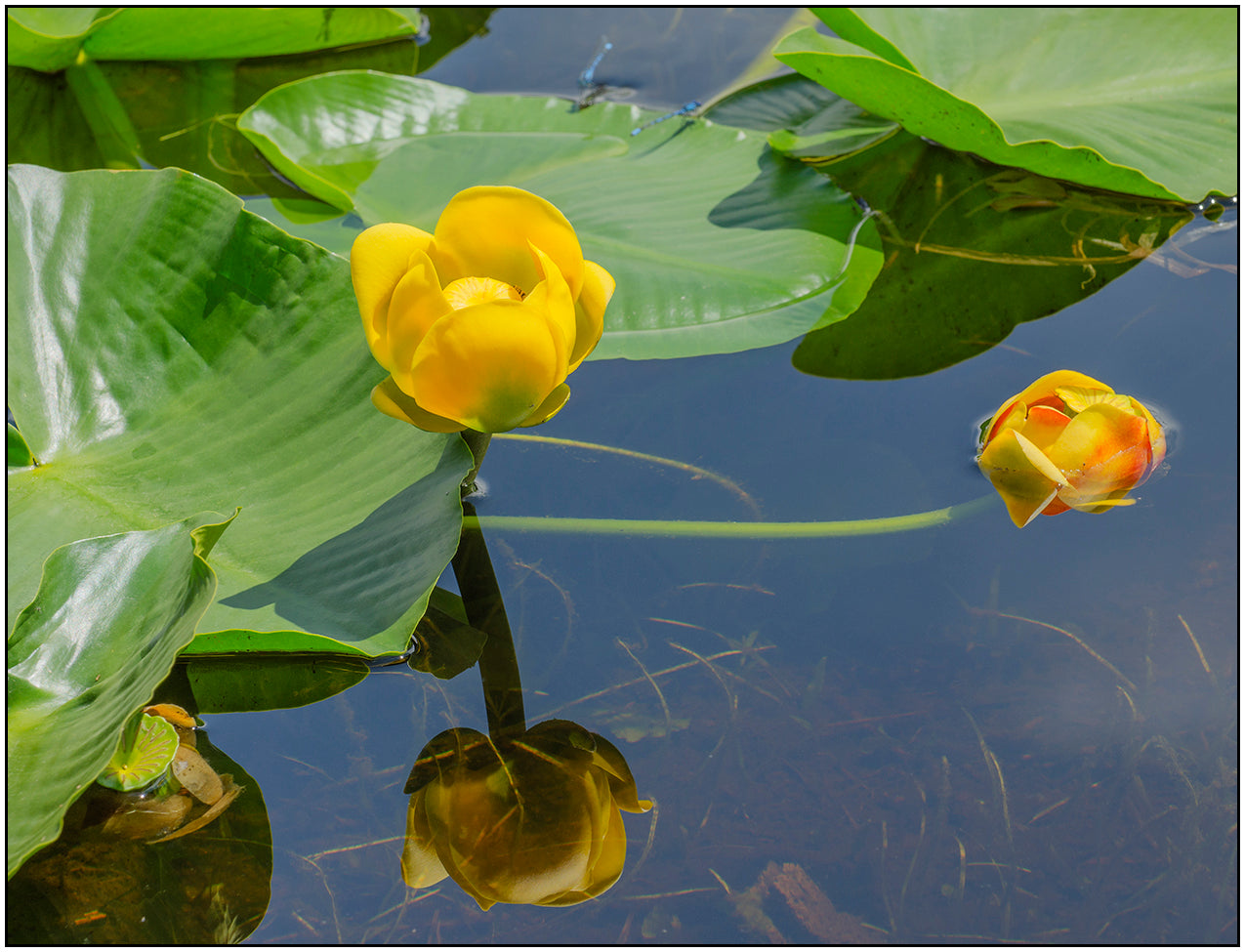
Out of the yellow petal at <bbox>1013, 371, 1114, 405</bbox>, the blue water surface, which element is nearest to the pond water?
the blue water surface

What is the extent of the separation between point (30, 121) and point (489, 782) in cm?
169

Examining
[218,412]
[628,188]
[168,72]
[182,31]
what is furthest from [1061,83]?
[168,72]

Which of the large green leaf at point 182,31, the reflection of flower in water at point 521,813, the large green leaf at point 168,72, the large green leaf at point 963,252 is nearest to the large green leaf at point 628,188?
the large green leaf at point 963,252

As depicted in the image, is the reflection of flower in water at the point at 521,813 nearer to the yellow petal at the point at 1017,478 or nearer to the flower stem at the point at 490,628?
the flower stem at the point at 490,628

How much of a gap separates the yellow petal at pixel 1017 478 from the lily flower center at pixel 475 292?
63 centimetres

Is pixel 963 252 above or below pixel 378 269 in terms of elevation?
below

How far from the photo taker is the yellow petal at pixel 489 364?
80 centimetres

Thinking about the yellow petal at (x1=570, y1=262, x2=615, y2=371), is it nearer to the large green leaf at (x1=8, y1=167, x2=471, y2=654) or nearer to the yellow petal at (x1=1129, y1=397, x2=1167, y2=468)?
the large green leaf at (x1=8, y1=167, x2=471, y2=654)

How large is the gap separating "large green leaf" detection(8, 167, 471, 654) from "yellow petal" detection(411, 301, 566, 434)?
4.4 inches

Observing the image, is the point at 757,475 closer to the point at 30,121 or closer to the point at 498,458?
the point at 498,458

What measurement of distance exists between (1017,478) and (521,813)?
0.72 meters

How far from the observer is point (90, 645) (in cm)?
83

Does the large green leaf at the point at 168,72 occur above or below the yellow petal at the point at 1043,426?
above

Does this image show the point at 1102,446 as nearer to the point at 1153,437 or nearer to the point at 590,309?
the point at 1153,437
